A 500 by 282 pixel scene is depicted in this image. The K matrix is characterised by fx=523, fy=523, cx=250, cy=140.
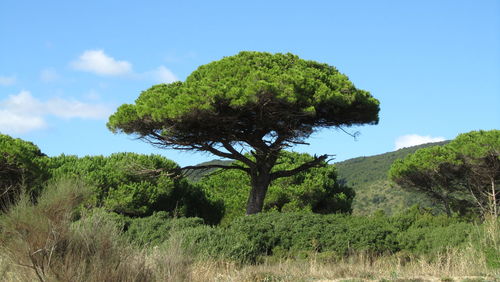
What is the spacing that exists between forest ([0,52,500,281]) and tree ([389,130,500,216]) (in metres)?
0.08

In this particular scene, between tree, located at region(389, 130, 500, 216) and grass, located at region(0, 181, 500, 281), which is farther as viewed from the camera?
tree, located at region(389, 130, 500, 216)

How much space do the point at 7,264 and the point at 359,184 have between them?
149 feet

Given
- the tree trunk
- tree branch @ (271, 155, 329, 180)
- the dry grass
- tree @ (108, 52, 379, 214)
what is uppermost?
tree @ (108, 52, 379, 214)

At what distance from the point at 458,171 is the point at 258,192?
500 inches

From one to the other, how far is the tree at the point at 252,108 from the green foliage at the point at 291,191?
3.89 metres

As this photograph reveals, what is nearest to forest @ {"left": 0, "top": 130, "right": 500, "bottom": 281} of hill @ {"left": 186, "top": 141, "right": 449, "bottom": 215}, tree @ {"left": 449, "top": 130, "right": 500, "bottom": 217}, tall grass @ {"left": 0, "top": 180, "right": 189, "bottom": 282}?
tall grass @ {"left": 0, "top": 180, "right": 189, "bottom": 282}

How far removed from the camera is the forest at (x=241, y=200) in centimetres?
598

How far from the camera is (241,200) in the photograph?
23.1 metres

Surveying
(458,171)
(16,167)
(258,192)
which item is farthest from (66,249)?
(458,171)

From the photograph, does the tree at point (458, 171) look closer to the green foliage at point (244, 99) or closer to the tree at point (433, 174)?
the tree at point (433, 174)

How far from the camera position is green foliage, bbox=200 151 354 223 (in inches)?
883

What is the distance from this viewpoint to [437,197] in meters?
28.4

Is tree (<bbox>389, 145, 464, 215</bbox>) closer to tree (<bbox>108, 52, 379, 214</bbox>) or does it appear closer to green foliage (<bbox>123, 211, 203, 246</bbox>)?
tree (<bbox>108, 52, 379, 214</bbox>)

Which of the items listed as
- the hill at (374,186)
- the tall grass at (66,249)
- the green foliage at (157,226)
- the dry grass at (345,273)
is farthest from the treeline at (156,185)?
the hill at (374,186)
